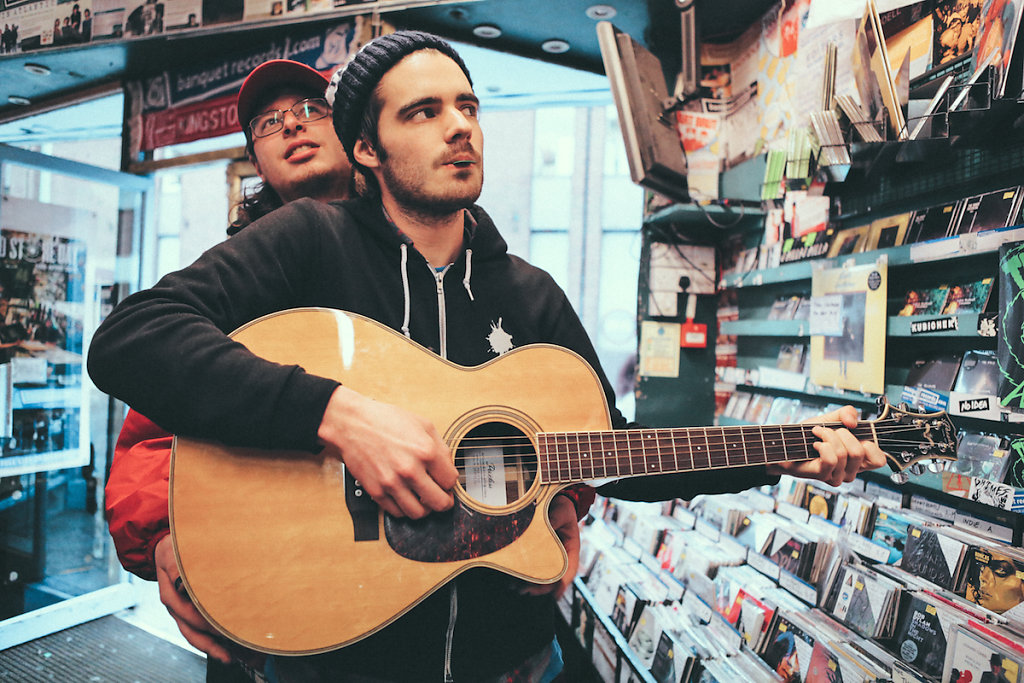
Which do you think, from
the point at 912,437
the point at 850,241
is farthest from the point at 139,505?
the point at 850,241

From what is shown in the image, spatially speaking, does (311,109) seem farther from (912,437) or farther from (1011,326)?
(1011,326)

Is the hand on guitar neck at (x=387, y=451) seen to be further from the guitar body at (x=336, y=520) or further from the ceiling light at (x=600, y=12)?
the ceiling light at (x=600, y=12)

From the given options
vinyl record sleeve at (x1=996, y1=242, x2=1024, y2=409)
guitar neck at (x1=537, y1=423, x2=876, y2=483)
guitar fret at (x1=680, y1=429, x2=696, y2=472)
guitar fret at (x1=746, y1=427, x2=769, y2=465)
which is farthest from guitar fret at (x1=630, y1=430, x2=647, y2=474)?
vinyl record sleeve at (x1=996, y1=242, x2=1024, y2=409)

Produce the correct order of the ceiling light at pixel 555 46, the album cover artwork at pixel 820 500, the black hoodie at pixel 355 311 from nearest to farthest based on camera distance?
1. the black hoodie at pixel 355 311
2. the album cover artwork at pixel 820 500
3. the ceiling light at pixel 555 46

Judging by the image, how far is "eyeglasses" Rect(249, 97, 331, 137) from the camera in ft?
6.25

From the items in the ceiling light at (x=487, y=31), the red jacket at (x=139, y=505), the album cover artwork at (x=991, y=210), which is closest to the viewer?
the red jacket at (x=139, y=505)

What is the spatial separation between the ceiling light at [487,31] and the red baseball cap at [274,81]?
59.3 inches

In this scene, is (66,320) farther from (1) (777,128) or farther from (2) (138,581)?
(1) (777,128)

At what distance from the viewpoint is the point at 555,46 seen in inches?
131

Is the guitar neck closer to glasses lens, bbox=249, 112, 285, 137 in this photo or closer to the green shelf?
the green shelf

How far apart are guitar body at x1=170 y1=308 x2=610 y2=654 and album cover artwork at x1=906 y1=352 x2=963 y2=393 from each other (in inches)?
53.6

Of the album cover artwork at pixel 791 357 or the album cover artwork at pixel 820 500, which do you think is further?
the album cover artwork at pixel 791 357

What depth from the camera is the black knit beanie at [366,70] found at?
4.10ft

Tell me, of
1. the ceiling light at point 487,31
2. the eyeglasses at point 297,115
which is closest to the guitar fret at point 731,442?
the eyeglasses at point 297,115
